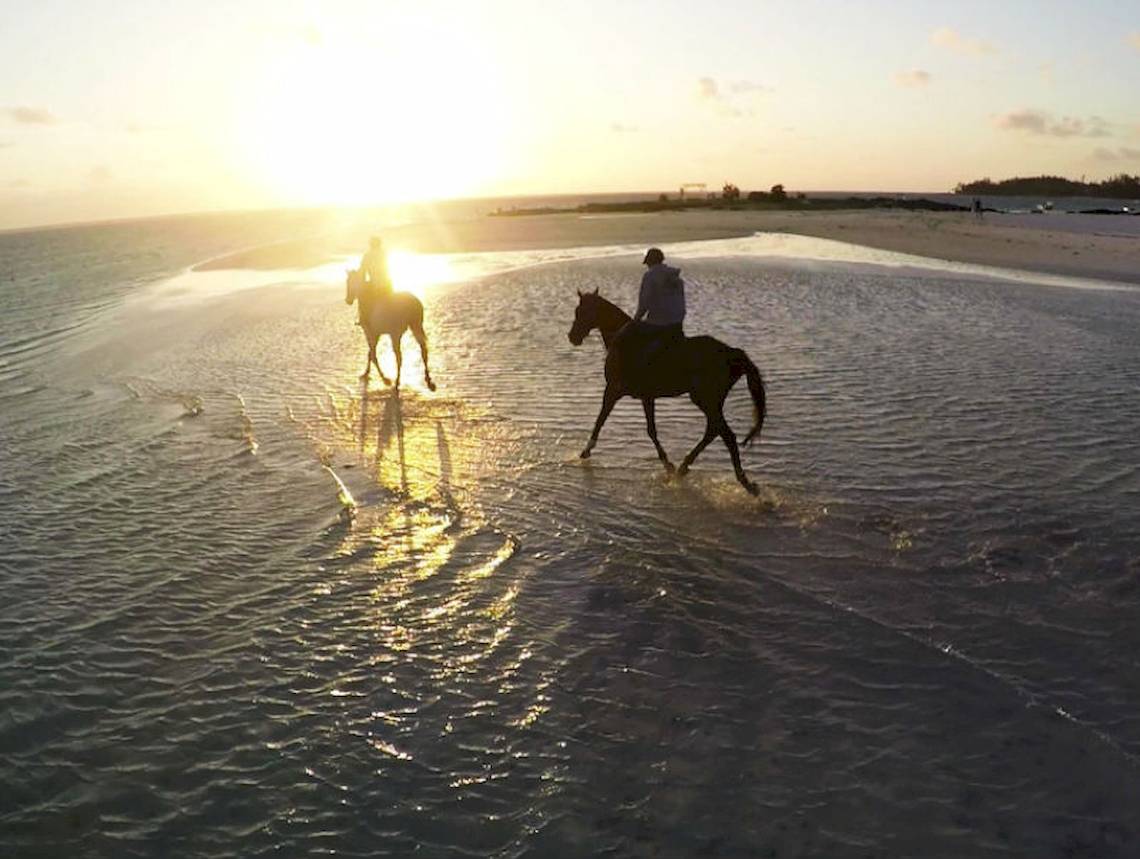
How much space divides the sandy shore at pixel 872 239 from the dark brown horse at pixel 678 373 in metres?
25.4

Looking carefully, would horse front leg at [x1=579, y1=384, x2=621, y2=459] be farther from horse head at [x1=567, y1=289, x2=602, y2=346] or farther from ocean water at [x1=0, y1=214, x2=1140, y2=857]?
horse head at [x1=567, y1=289, x2=602, y2=346]

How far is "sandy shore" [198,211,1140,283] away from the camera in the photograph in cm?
3453

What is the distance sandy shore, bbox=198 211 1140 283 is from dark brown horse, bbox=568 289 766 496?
83.5 ft


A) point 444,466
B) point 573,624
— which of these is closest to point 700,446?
point 444,466

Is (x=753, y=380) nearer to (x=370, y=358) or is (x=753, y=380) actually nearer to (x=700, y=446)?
(x=700, y=446)

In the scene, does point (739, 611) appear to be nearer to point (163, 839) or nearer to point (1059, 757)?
point (1059, 757)

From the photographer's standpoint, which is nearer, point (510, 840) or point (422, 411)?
point (510, 840)

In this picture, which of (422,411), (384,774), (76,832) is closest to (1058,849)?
(384,774)

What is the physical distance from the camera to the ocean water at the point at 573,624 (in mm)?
4402

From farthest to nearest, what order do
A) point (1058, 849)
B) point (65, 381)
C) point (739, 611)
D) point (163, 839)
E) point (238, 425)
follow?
point (65, 381) → point (238, 425) → point (739, 611) → point (163, 839) → point (1058, 849)

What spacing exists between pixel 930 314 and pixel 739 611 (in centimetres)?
1618

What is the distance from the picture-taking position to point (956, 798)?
439 cm

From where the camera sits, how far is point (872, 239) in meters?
45.3

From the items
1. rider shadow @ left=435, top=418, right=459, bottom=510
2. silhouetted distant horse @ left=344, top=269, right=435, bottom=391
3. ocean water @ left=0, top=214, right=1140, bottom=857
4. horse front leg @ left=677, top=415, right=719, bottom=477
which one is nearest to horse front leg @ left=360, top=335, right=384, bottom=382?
silhouetted distant horse @ left=344, top=269, right=435, bottom=391
